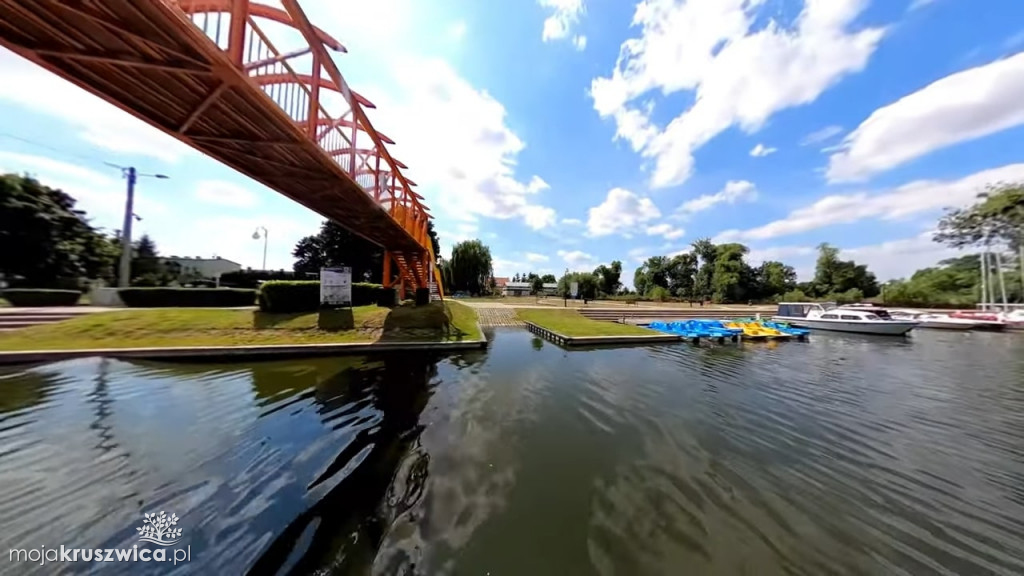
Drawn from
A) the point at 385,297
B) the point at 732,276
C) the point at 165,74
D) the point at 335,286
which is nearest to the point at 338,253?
the point at 385,297

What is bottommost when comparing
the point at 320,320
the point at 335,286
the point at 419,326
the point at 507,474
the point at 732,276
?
the point at 507,474

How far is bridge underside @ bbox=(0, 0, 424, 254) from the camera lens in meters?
4.32

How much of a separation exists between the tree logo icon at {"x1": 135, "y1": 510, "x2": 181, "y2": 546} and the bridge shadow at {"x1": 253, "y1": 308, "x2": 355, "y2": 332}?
12.5 meters

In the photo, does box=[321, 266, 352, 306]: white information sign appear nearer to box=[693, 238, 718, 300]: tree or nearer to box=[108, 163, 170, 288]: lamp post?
box=[108, 163, 170, 288]: lamp post

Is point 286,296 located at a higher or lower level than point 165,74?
lower

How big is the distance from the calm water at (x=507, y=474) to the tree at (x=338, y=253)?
116ft

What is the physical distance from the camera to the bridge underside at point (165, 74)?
170 inches

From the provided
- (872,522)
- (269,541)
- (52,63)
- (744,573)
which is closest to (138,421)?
(269,541)

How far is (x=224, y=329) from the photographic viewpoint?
14.6 m

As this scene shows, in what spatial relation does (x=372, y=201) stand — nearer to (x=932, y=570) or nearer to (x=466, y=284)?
(x=932, y=570)

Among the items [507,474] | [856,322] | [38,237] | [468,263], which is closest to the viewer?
[507,474]

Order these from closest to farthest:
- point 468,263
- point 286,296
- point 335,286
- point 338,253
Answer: point 286,296 → point 335,286 → point 338,253 → point 468,263

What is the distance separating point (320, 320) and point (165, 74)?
41.4 ft

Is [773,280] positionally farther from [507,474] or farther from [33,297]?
[33,297]
